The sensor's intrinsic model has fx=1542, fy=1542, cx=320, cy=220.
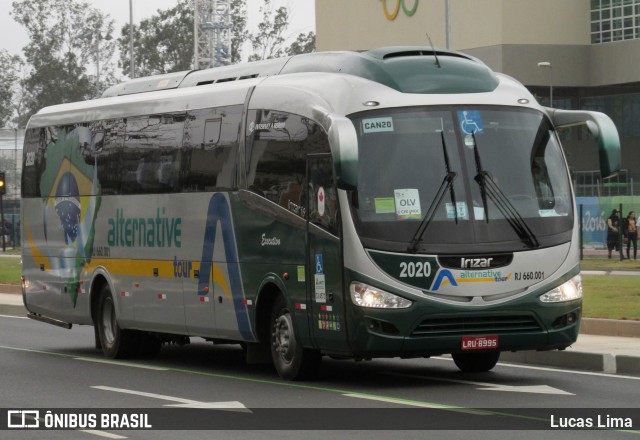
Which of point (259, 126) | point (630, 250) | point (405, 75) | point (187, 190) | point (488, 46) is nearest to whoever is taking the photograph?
point (405, 75)

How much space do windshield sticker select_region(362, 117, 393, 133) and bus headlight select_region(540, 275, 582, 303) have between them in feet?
7.20

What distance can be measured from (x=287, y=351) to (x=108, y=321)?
5037 mm

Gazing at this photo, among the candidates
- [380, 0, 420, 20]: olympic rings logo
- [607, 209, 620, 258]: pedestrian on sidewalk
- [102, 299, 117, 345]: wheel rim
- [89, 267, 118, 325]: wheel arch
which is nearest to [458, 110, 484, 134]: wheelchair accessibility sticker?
[102, 299, 117, 345]: wheel rim

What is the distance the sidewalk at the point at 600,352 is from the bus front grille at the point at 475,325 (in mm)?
2151

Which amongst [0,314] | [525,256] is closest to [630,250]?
[0,314]

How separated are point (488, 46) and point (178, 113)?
5847 cm

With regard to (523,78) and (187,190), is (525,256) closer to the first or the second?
(187,190)

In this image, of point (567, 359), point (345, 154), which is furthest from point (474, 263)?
point (567, 359)

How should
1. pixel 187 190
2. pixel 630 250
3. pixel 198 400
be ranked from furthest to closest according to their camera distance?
pixel 630 250
pixel 187 190
pixel 198 400

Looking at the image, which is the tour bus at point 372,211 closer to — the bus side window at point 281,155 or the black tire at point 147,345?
the bus side window at point 281,155

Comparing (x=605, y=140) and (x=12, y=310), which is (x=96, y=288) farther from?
(x=12, y=310)

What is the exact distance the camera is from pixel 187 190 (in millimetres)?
17875

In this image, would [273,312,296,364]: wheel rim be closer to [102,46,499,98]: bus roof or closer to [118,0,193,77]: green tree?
[102,46,499,98]: bus roof
